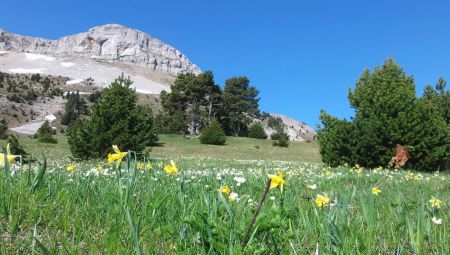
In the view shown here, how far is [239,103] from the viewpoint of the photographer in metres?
67.1

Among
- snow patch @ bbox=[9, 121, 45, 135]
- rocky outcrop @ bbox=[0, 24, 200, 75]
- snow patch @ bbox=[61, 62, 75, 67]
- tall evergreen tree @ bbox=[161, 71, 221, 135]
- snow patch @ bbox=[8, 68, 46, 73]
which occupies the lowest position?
snow patch @ bbox=[9, 121, 45, 135]

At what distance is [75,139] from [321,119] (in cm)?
1232

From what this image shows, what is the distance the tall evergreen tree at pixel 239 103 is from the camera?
66.3 m

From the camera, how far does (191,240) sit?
175cm

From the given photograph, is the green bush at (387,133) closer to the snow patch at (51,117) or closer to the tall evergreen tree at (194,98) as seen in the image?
the tall evergreen tree at (194,98)

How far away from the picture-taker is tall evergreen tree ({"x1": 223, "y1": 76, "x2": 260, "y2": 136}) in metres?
66.3

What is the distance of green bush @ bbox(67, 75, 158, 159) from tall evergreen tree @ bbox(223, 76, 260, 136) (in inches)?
1758

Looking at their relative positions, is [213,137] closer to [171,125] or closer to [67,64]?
[171,125]

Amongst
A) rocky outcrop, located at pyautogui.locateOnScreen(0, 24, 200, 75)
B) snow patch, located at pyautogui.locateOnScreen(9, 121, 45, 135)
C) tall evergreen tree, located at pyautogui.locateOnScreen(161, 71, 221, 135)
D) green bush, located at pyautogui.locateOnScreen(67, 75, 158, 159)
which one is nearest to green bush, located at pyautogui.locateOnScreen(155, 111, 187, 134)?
tall evergreen tree, located at pyautogui.locateOnScreen(161, 71, 221, 135)

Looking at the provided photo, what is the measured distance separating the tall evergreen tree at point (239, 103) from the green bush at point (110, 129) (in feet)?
147

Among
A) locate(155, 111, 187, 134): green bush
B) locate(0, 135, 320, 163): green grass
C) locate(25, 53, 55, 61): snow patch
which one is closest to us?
locate(0, 135, 320, 163): green grass

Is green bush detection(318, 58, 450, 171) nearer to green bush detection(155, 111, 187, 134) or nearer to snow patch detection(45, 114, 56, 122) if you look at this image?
green bush detection(155, 111, 187, 134)

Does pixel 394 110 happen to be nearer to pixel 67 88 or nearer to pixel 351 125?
pixel 351 125

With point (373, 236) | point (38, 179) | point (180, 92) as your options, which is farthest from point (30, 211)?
point (180, 92)
